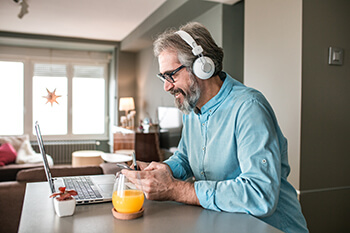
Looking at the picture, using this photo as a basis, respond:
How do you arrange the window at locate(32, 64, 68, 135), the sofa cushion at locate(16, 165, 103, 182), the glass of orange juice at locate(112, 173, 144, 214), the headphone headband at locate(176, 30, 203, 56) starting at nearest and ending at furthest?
the glass of orange juice at locate(112, 173, 144, 214)
the headphone headband at locate(176, 30, 203, 56)
the sofa cushion at locate(16, 165, 103, 182)
the window at locate(32, 64, 68, 135)

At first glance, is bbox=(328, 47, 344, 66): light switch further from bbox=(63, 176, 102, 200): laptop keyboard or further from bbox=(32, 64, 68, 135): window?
bbox=(32, 64, 68, 135): window

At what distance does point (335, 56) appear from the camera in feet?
7.52

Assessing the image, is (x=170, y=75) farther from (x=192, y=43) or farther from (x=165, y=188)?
(x=165, y=188)

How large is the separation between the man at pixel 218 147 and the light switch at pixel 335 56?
1.25 meters

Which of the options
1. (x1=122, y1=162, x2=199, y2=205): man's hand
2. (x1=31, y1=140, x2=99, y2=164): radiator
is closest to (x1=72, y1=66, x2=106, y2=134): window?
(x1=31, y1=140, x2=99, y2=164): radiator

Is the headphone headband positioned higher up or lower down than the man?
higher up

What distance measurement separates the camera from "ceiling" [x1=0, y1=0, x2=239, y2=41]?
421 cm

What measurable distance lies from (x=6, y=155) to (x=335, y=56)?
4.78m

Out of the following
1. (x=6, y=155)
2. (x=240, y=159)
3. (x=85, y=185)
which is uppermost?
(x=240, y=159)

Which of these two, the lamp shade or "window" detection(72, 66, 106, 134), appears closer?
the lamp shade

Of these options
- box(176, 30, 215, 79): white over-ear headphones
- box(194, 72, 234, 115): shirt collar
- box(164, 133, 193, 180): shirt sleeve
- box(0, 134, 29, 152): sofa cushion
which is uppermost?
box(176, 30, 215, 79): white over-ear headphones

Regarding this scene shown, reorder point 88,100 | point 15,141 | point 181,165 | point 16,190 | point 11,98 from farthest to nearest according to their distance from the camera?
point 88,100 → point 11,98 → point 15,141 → point 16,190 → point 181,165

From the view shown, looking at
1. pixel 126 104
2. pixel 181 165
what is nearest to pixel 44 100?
pixel 126 104

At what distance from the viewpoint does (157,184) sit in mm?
1104
